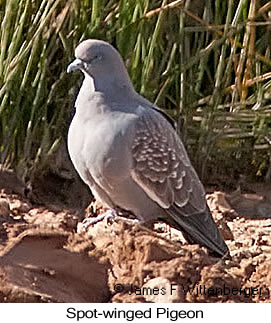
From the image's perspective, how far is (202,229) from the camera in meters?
5.27

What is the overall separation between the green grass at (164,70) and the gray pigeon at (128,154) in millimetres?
832

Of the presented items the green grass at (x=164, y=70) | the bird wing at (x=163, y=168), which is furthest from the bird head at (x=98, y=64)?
the green grass at (x=164, y=70)

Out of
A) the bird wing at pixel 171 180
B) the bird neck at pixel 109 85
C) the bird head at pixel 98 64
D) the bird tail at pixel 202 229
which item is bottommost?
the bird tail at pixel 202 229

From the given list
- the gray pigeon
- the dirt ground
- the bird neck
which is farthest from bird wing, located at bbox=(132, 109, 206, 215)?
the dirt ground

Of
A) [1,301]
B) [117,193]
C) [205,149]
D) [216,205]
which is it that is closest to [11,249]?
[1,301]

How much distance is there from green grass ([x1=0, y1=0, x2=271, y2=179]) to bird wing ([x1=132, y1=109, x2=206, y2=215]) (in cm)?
91

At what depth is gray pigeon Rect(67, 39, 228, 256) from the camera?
16.6 ft

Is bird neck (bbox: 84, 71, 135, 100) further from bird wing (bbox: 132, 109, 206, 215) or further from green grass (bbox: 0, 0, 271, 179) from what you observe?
green grass (bbox: 0, 0, 271, 179)

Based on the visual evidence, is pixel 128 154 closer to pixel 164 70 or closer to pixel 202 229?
pixel 202 229

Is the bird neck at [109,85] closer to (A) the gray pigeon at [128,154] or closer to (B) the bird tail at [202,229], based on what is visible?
(A) the gray pigeon at [128,154]

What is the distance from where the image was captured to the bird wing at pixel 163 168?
5.20 m

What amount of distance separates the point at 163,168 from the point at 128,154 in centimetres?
25

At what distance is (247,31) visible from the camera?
6.50m

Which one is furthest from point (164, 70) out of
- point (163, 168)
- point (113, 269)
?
point (113, 269)
